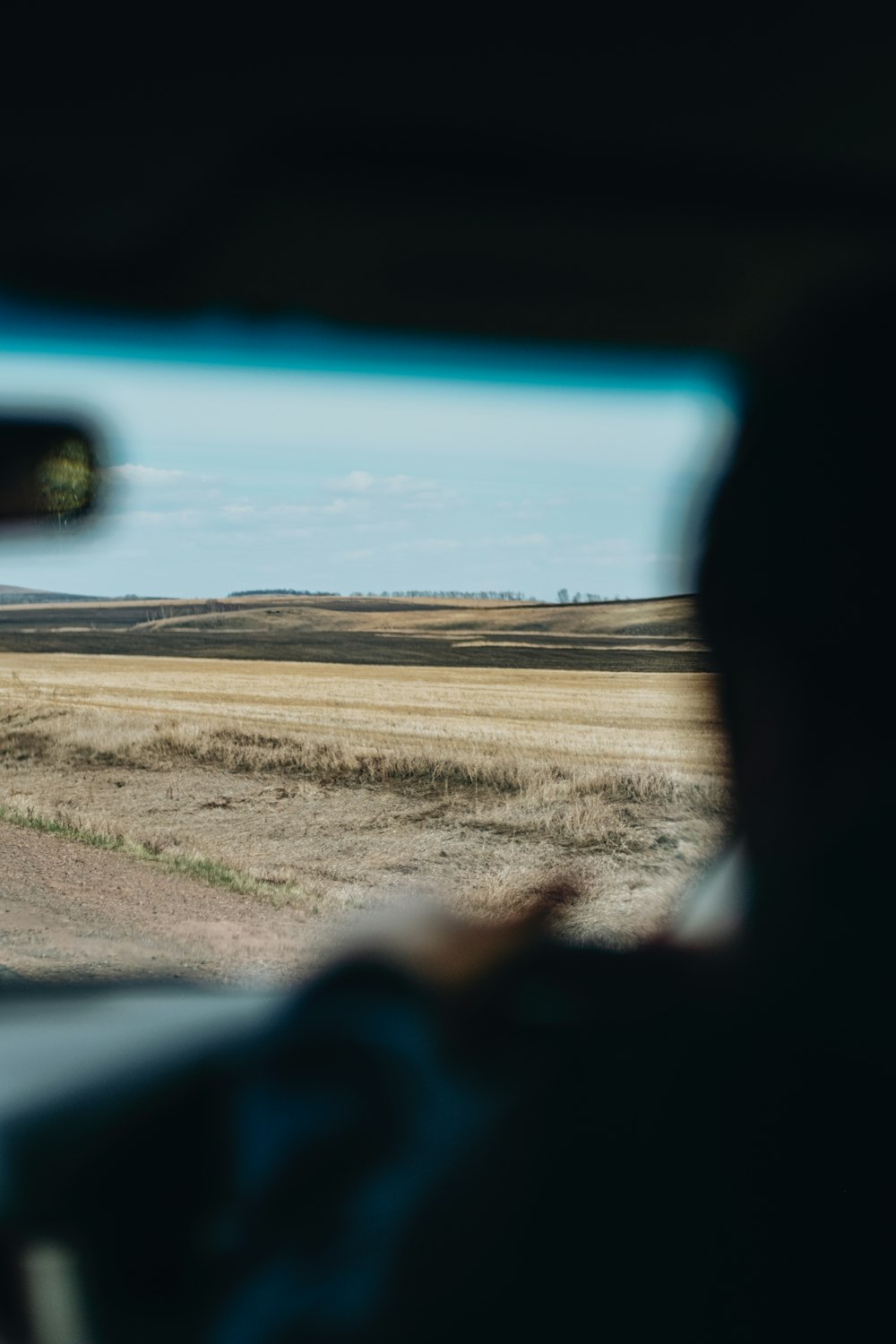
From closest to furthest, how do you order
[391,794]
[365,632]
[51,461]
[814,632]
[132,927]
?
1. [814,632]
2. [51,461]
3. [132,927]
4. [391,794]
5. [365,632]

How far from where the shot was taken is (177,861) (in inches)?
367

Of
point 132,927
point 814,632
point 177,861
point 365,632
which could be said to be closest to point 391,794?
point 177,861

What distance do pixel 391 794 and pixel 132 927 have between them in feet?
25.3

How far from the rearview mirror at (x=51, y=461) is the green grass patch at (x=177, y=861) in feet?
16.6

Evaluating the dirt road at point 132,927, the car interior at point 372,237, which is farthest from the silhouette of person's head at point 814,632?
the dirt road at point 132,927

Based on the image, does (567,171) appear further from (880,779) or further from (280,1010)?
(280,1010)

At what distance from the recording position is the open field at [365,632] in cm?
4653

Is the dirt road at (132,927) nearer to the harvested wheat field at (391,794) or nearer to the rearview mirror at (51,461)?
the harvested wheat field at (391,794)

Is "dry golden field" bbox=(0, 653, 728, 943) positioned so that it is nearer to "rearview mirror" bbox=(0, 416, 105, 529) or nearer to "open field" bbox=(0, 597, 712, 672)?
"rearview mirror" bbox=(0, 416, 105, 529)

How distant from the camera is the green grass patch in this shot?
8.28 metres

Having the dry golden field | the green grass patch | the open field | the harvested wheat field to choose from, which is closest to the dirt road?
the green grass patch

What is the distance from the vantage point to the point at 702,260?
3.19 m

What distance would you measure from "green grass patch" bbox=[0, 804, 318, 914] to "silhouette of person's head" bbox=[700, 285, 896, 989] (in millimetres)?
6053

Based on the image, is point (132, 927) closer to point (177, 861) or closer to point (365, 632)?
point (177, 861)
